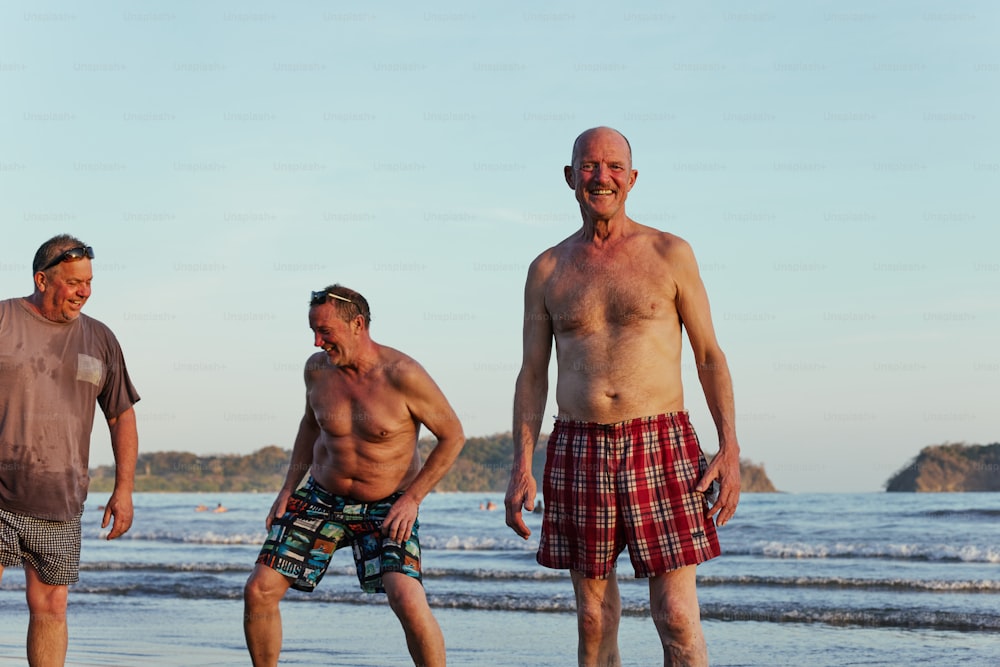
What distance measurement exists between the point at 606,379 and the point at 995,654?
5561 mm

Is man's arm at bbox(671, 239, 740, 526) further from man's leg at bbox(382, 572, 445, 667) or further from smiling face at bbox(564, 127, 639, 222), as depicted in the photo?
man's leg at bbox(382, 572, 445, 667)

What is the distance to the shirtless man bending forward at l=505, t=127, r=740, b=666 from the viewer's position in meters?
4.23

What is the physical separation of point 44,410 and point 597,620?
2.45 metres

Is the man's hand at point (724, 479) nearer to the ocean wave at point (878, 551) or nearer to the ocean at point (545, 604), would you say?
the ocean at point (545, 604)

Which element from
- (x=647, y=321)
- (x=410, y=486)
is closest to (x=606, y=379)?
(x=647, y=321)

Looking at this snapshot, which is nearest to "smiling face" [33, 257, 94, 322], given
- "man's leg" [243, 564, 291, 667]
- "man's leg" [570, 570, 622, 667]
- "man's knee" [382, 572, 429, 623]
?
"man's leg" [243, 564, 291, 667]

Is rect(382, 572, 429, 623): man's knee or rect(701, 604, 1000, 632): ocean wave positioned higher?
rect(382, 572, 429, 623): man's knee

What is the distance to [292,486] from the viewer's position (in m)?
5.48

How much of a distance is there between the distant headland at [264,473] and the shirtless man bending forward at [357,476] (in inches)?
1171

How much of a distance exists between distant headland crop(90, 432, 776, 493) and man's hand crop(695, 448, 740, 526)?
→ 30488 mm

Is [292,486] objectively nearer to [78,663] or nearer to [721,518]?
[721,518]

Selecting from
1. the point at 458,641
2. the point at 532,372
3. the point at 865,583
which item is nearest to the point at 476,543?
the point at 865,583

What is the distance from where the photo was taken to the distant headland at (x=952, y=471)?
34531 mm

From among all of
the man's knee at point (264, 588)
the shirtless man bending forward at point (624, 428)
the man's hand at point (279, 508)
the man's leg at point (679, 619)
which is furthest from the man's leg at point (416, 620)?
the man's leg at point (679, 619)
